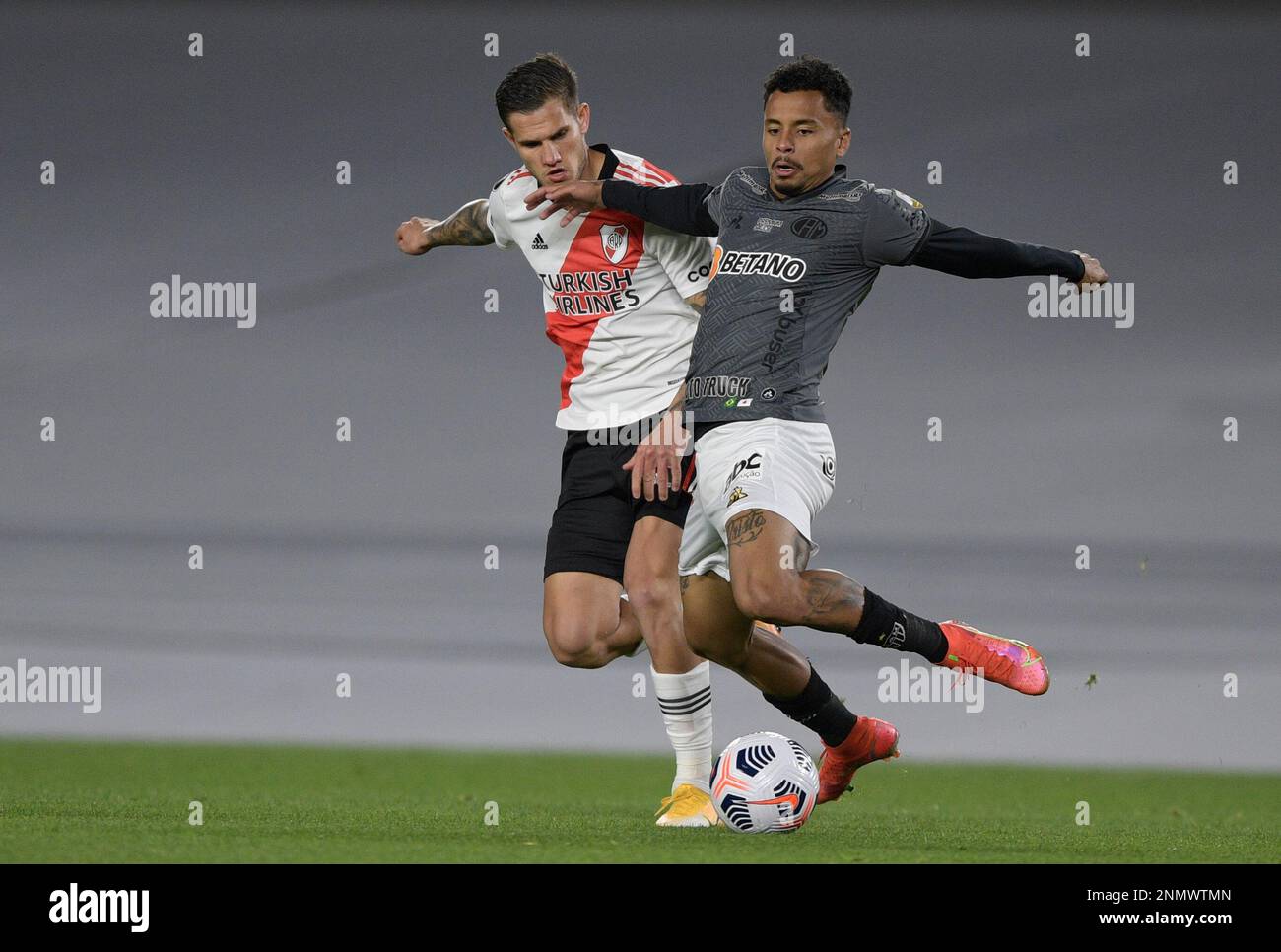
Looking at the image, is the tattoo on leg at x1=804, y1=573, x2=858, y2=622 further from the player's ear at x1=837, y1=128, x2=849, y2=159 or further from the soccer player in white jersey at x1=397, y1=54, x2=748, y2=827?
the player's ear at x1=837, y1=128, x2=849, y2=159

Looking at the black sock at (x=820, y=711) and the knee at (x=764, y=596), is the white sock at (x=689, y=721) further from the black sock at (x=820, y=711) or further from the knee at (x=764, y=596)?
the knee at (x=764, y=596)

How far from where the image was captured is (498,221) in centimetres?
693

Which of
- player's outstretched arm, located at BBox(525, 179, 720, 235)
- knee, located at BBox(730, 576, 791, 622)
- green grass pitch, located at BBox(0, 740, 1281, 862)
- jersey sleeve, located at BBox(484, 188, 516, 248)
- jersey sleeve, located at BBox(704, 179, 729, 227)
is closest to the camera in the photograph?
green grass pitch, located at BBox(0, 740, 1281, 862)

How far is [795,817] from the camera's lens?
5.75 metres

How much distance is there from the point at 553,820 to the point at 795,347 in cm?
221

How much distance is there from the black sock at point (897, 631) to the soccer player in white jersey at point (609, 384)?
1005 millimetres

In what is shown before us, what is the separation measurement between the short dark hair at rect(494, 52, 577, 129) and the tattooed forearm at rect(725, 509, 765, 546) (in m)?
2.02

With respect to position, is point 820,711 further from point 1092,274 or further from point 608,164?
point 608,164

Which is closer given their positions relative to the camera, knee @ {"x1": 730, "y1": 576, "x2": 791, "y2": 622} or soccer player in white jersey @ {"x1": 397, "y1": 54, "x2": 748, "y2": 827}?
knee @ {"x1": 730, "y1": 576, "x2": 791, "y2": 622}

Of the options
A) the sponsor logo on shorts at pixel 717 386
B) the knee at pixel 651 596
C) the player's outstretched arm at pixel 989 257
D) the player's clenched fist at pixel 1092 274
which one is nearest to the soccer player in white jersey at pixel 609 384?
the knee at pixel 651 596

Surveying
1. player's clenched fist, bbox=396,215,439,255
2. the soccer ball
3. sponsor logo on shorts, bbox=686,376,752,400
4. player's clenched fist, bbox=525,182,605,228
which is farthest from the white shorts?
player's clenched fist, bbox=396,215,439,255

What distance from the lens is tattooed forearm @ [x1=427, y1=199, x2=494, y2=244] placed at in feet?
23.0

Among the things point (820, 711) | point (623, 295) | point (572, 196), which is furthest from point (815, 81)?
point (820, 711)

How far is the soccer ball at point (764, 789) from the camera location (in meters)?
5.70
